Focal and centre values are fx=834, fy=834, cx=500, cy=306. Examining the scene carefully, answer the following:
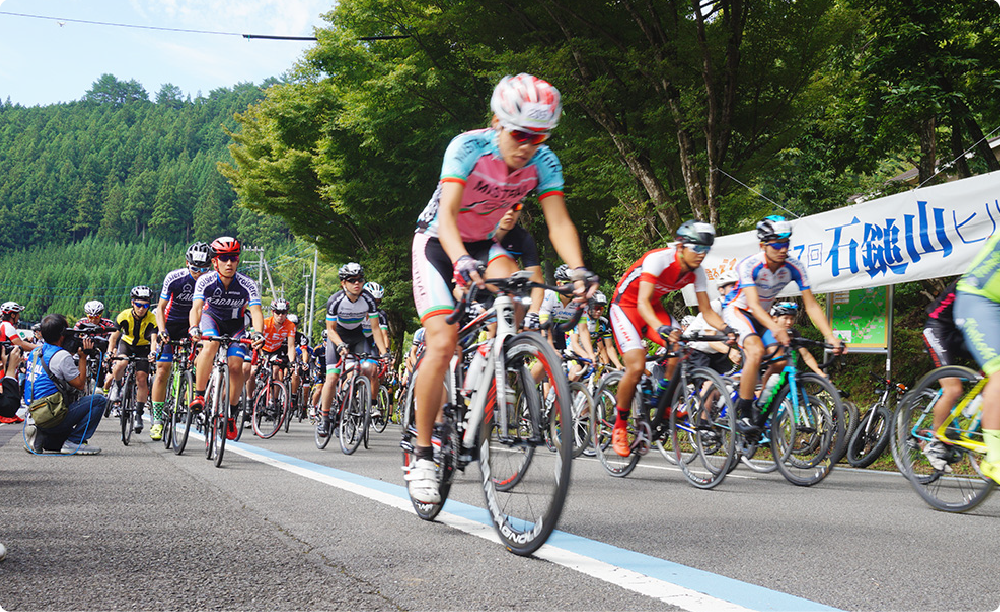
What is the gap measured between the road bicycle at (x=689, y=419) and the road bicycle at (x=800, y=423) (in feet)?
1.58

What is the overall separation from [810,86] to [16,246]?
159289mm

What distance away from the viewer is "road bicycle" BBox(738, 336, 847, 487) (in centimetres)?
653

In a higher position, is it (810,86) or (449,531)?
(810,86)

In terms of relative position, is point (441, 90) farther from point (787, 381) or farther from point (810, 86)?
point (787, 381)

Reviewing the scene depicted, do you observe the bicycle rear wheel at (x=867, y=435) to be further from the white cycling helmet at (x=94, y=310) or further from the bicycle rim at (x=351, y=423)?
the white cycling helmet at (x=94, y=310)

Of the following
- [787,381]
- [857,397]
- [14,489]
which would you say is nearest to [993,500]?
[787,381]

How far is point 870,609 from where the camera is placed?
8.95ft

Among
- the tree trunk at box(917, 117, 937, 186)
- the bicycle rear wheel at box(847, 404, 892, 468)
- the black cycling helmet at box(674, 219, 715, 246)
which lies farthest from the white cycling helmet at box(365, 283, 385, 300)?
the tree trunk at box(917, 117, 937, 186)

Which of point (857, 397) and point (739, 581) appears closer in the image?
point (739, 581)

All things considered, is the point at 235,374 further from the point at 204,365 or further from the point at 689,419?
the point at 689,419

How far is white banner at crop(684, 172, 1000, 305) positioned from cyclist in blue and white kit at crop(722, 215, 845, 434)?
214 centimetres

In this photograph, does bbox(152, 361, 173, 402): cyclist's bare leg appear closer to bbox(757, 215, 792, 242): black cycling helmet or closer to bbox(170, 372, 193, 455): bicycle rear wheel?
bbox(170, 372, 193, 455): bicycle rear wheel

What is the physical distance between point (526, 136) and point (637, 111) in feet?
37.3

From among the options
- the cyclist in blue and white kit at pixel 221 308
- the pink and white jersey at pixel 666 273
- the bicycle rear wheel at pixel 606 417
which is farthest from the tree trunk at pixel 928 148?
the cyclist in blue and white kit at pixel 221 308
